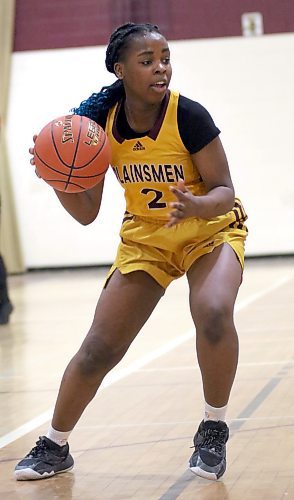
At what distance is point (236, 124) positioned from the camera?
42.9 feet

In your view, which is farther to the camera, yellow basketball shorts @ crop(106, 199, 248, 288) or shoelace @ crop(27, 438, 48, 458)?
shoelace @ crop(27, 438, 48, 458)

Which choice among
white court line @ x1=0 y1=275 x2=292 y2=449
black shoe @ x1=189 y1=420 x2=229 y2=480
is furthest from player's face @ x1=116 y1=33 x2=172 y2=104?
white court line @ x1=0 y1=275 x2=292 y2=449

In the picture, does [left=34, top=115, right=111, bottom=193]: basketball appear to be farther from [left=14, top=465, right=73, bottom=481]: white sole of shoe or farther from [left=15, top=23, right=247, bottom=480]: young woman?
[left=14, top=465, right=73, bottom=481]: white sole of shoe

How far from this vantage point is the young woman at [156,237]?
3582 millimetres

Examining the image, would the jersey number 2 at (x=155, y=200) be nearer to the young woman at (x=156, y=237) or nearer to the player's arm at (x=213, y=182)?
the young woman at (x=156, y=237)

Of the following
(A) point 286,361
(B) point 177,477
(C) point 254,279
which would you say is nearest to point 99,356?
(B) point 177,477

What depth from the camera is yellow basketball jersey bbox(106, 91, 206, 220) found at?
3.65 m

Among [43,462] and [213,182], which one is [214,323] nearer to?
[213,182]

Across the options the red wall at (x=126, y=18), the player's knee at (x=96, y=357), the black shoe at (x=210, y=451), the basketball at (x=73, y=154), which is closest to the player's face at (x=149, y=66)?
the basketball at (x=73, y=154)

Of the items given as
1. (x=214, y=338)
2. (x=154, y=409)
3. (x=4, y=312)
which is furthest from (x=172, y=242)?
(x=4, y=312)

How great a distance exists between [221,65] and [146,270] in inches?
379

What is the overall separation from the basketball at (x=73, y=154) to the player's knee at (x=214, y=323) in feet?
2.07

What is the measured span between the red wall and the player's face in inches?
378

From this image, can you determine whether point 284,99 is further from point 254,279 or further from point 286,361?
point 286,361
